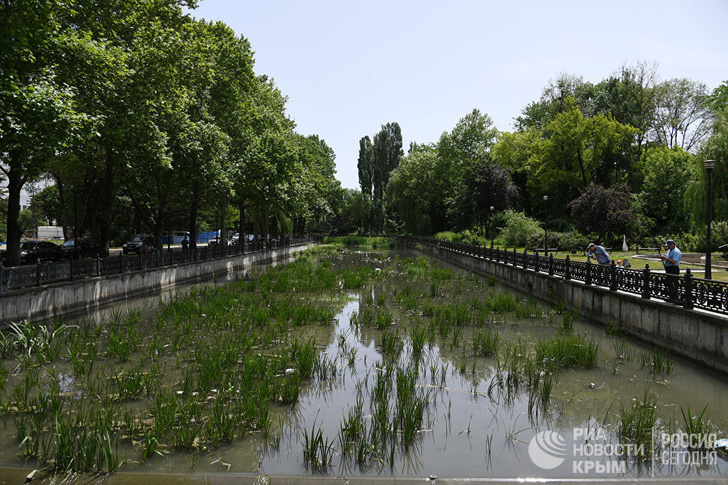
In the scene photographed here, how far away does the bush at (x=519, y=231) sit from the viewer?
136ft

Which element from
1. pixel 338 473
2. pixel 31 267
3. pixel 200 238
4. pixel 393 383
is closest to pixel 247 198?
pixel 31 267

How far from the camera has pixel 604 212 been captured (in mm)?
35750

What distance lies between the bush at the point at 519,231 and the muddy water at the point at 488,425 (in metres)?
32.2

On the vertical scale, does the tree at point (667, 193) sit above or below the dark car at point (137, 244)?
above

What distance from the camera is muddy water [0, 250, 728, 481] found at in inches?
205

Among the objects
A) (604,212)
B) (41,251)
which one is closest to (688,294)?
(604,212)

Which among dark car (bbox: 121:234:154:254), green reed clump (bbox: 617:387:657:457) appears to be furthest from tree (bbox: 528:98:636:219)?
green reed clump (bbox: 617:387:657:457)

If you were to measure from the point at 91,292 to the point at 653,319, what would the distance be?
18.6m

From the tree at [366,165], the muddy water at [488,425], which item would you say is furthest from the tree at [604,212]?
the tree at [366,165]

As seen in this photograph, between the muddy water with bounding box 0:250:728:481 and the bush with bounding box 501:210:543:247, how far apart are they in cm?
3215

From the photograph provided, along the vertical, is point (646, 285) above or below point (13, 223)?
below

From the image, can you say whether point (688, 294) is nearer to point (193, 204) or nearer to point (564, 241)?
point (193, 204)

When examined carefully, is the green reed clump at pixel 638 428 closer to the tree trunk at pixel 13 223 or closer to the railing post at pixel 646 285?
the railing post at pixel 646 285

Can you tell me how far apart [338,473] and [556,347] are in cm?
597
